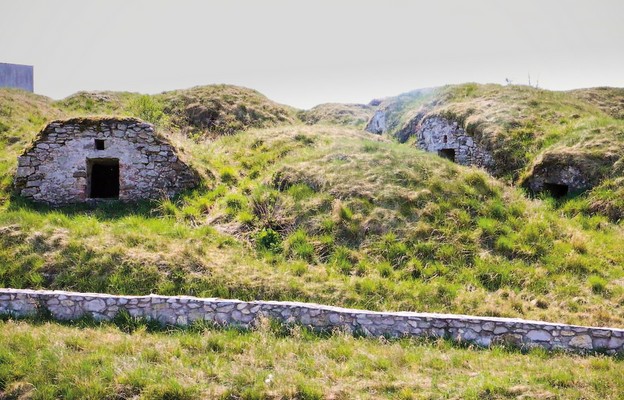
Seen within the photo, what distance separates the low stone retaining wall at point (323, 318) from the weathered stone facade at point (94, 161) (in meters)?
5.09

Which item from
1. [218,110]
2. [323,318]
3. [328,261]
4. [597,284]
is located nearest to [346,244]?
[328,261]

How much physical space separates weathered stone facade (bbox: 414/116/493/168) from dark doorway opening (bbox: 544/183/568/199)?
2536 mm

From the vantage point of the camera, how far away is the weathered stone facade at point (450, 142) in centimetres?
1673

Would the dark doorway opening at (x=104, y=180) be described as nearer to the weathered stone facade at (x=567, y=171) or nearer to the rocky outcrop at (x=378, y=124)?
the weathered stone facade at (x=567, y=171)

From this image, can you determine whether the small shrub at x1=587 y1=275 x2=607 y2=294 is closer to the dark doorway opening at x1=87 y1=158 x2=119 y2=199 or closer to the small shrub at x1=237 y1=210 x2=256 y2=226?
the small shrub at x1=237 y1=210 x2=256 y2=226

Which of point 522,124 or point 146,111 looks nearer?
point 522,124

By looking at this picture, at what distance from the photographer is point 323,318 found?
718cm

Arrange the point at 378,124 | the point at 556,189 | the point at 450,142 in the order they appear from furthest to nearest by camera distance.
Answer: the point at 378,124
the point at 450,142
the point at 556,189

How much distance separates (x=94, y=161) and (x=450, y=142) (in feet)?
44.0

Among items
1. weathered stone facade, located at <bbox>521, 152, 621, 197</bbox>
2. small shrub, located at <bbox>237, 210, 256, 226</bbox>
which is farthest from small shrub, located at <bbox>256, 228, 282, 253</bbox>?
weathered stone facade, located at <bbox>521, 152, 621, 197</bbox>

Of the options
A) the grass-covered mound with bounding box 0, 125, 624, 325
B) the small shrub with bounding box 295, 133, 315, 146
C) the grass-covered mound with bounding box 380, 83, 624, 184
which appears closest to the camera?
the grass-covered mound with bounding box 0, 125, 624, 325

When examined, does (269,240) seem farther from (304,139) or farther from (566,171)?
(566,171)

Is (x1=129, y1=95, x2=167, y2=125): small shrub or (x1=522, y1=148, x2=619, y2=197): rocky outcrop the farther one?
(x1=129, y1=95, x2=167, y2=125): small shrub

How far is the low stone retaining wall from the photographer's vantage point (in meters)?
6.67
